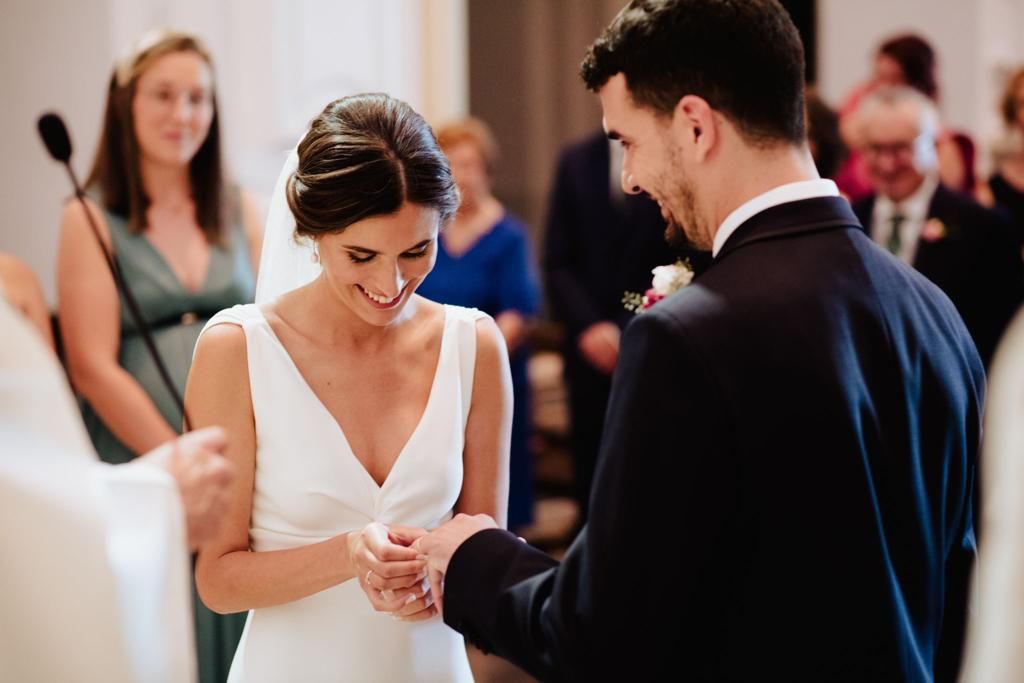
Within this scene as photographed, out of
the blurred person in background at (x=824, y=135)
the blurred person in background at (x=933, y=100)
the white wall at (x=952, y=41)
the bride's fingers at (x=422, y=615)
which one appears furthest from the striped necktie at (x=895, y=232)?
the white wall at (x=952, y=41)

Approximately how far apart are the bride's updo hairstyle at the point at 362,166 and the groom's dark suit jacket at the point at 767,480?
1.96ft

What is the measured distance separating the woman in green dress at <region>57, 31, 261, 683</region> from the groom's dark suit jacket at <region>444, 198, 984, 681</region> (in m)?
1.77

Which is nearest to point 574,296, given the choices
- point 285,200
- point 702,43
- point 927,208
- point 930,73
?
point 927,208

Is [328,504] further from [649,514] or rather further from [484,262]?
Answer: [484,262]

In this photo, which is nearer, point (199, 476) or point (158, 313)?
point (199, 476)

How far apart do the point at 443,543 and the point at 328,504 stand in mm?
319

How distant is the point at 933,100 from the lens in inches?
209

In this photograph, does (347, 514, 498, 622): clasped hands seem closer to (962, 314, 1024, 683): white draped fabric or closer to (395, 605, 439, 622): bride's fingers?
(395, 605, 439, 622): bride's fingers

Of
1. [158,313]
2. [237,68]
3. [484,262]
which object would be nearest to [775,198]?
[158,313]

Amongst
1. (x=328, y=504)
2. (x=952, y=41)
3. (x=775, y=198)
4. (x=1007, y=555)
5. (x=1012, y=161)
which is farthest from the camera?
(x=952, y=41)

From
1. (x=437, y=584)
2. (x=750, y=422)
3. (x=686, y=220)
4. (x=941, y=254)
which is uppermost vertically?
(x=686, y=220)

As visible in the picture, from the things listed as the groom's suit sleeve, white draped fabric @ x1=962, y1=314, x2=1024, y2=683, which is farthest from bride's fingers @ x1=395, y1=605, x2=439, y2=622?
white draped fabric @ x1=962, y1=314, x2=1024, y2=683

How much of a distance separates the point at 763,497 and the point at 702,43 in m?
0.59

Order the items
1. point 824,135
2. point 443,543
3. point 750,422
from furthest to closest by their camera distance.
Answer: point 824,135 → point 443,543 → point 750,422
